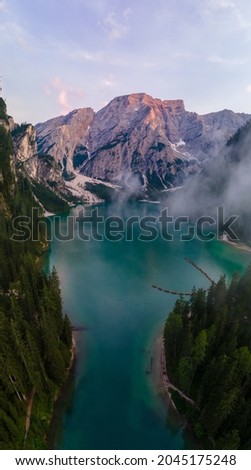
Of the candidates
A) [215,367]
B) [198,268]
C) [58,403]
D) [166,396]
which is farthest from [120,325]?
[198,268]

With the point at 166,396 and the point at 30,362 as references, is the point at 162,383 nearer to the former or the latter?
the point at 166,396

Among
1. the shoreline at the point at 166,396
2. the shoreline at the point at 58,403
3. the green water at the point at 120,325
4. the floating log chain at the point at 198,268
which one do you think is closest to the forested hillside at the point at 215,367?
the shoreline at the point at 166,396

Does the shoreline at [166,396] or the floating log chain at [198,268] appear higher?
the floating log chain at [198,268]

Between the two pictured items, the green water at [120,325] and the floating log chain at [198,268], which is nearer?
the green water at [120,325]

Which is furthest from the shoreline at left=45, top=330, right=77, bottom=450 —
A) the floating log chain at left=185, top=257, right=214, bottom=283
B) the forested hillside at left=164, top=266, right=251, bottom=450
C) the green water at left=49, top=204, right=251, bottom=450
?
the floating log chain at left=185, top=257, right=214, bottom=283

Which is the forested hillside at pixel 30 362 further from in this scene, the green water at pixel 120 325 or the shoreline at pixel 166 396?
the shoreline at pixel 166 396

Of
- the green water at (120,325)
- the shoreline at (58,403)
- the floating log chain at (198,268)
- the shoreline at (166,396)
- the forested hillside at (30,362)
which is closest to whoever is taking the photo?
the forested hillside at (30,362)

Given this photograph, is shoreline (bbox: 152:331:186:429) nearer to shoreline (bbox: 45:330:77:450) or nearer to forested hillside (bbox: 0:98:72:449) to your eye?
shoreline (bbox: 45:330:77:450)
